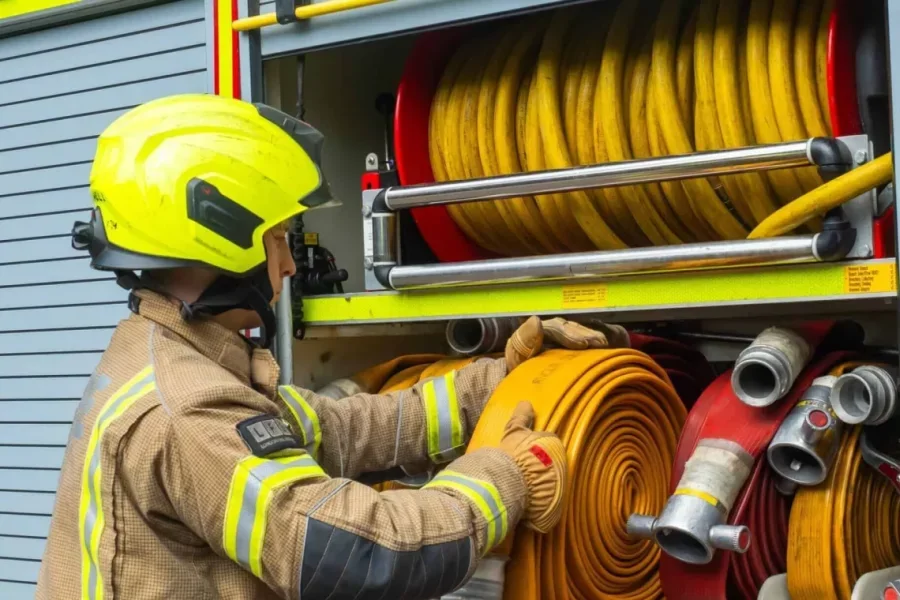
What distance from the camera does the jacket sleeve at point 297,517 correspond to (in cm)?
167

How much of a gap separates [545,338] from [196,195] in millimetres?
901

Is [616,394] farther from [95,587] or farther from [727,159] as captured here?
[95,587]

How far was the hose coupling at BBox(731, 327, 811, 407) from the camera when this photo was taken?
1.95m

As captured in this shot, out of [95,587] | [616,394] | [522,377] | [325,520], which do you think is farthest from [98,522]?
[616,394]

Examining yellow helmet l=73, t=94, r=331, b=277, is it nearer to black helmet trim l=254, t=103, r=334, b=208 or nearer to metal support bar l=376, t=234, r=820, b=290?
black helmet trim l=254, t=103, r=334, b=208

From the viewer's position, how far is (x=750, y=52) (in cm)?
220

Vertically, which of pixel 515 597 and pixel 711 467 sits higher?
pixel 711 467

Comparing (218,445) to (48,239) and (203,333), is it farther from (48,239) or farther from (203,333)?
(48,239)

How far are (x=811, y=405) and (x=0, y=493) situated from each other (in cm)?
235

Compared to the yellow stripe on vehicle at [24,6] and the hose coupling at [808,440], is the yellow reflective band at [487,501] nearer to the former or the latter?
the hose coupling at [808,440]

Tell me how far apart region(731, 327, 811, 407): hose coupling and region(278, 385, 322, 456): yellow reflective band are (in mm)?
899

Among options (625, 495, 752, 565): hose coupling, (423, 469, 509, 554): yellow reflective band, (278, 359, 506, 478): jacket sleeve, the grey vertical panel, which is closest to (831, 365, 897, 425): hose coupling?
(625, 495, 752, 565): hose coupling

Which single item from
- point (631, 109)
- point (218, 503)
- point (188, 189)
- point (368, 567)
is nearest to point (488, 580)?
point (368, 567)

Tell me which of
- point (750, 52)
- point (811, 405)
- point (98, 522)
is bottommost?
point (98, 522)
